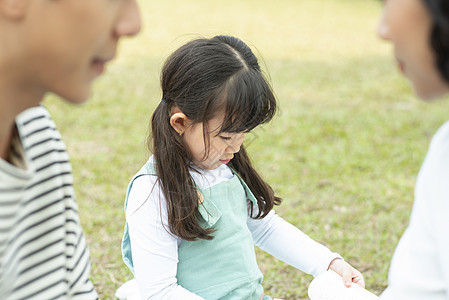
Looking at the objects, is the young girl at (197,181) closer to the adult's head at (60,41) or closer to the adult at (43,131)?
the adult at (43,131)

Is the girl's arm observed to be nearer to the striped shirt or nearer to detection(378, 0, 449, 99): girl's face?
the striped shirt

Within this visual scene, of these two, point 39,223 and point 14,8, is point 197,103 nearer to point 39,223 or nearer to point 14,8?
point 39,223

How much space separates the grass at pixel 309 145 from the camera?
11.4 feet

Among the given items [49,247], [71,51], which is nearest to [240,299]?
[49,247]

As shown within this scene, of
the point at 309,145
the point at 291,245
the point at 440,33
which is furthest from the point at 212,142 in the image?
the point at 309,145

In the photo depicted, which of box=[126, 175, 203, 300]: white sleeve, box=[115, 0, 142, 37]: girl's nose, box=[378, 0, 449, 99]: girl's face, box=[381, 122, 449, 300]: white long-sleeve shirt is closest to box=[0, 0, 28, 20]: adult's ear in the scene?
box=[115, 0, 142, 37]: girl's nose

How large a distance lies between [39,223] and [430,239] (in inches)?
31.3

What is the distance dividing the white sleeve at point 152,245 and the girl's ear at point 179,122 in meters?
0.19

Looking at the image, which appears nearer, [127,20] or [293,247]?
[127,20]

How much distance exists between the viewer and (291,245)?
7.61 feet

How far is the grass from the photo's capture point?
346cm

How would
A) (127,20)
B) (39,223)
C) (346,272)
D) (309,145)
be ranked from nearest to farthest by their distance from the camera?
1. (127,20)
2. (39,223)
3. (346,272)
4. (309,145)

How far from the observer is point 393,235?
3596 mm

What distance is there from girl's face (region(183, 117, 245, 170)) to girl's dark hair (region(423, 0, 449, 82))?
0.85 meters
